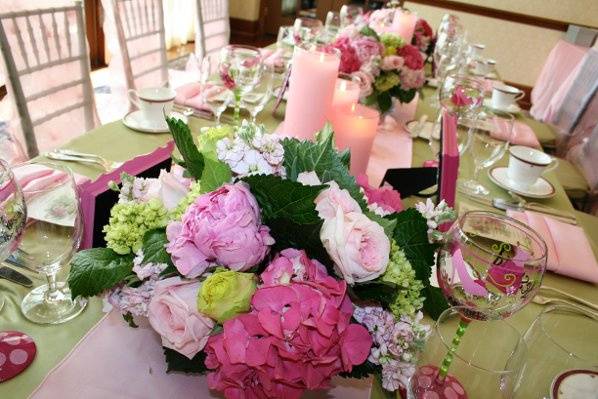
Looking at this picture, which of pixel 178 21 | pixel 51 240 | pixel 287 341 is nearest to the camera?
pixel 287 341

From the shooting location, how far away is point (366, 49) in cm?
162

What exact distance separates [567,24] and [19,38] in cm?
497

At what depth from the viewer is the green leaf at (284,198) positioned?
0.54 meters

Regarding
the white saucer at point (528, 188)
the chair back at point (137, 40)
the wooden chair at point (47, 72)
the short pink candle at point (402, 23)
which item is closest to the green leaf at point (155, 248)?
the white saucer at point (528, 188)

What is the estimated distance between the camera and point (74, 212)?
2.27 ft

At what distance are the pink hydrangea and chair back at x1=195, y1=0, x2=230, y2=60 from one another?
2.45 m

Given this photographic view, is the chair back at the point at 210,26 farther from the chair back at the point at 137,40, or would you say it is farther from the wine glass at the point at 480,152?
the wine glass at the point at 480,152

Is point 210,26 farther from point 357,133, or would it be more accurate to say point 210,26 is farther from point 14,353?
point 14,353

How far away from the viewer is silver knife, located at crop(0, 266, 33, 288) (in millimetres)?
752

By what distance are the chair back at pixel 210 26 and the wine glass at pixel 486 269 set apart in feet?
7.83

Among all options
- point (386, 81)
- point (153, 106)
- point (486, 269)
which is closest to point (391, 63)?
point (386, 81)

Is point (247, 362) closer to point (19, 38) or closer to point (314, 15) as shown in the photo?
point (19, 38)

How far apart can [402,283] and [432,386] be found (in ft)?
0.48

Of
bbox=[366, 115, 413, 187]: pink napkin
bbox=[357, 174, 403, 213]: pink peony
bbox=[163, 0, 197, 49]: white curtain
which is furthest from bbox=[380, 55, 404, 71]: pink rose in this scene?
bbox=[163, 0, 197, 49]: white curtain
